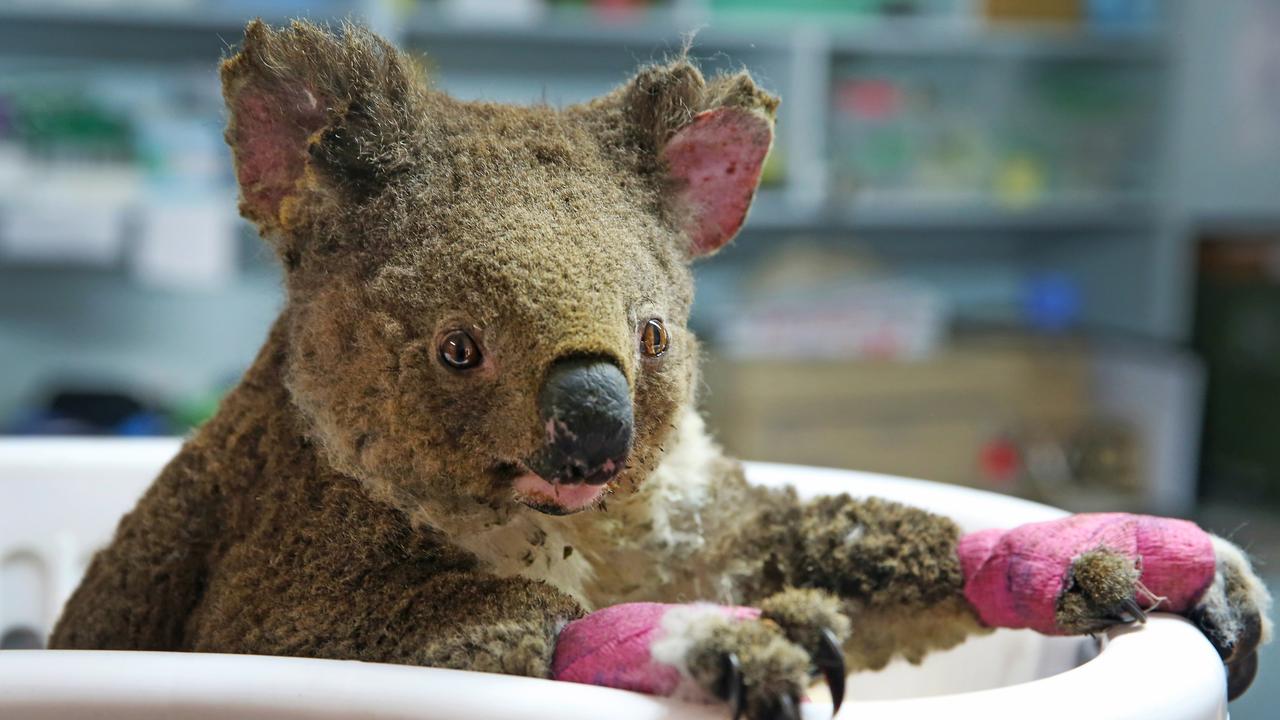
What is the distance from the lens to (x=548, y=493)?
53 cm

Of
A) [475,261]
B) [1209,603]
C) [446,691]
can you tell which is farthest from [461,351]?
[1209,603]

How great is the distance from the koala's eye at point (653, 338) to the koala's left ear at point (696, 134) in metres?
0.10

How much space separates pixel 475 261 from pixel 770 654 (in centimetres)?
21

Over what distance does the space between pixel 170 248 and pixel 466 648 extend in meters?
1.69

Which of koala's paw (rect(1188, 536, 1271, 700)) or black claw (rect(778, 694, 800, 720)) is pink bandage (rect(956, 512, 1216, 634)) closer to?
koala's paw (rect(1188, 536, 1271, 700))

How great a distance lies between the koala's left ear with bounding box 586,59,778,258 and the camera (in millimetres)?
627

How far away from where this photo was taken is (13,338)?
91.4 inches

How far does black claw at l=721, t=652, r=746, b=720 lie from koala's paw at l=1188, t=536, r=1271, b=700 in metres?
0.28

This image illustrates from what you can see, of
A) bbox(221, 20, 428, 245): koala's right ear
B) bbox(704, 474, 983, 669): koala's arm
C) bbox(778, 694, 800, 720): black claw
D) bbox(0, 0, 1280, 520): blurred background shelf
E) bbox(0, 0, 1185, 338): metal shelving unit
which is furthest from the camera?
bbox(0, 0, 1185, 338): metal shelving unit

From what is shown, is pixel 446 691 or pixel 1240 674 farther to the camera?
pixel 1240 674

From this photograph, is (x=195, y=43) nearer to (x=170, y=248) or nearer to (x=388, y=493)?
(x=170, y=248)

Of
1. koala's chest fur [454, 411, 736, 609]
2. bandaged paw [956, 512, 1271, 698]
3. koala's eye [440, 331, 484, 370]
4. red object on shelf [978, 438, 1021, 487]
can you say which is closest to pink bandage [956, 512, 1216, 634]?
bandaged paw [956, 512, 1271, 698]

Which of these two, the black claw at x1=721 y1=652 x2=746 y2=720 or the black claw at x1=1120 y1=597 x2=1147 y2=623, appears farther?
the black claw at x1=1120 y1=597 x2=1147 y2=623

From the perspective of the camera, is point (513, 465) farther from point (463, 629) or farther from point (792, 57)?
point (792, 57)
